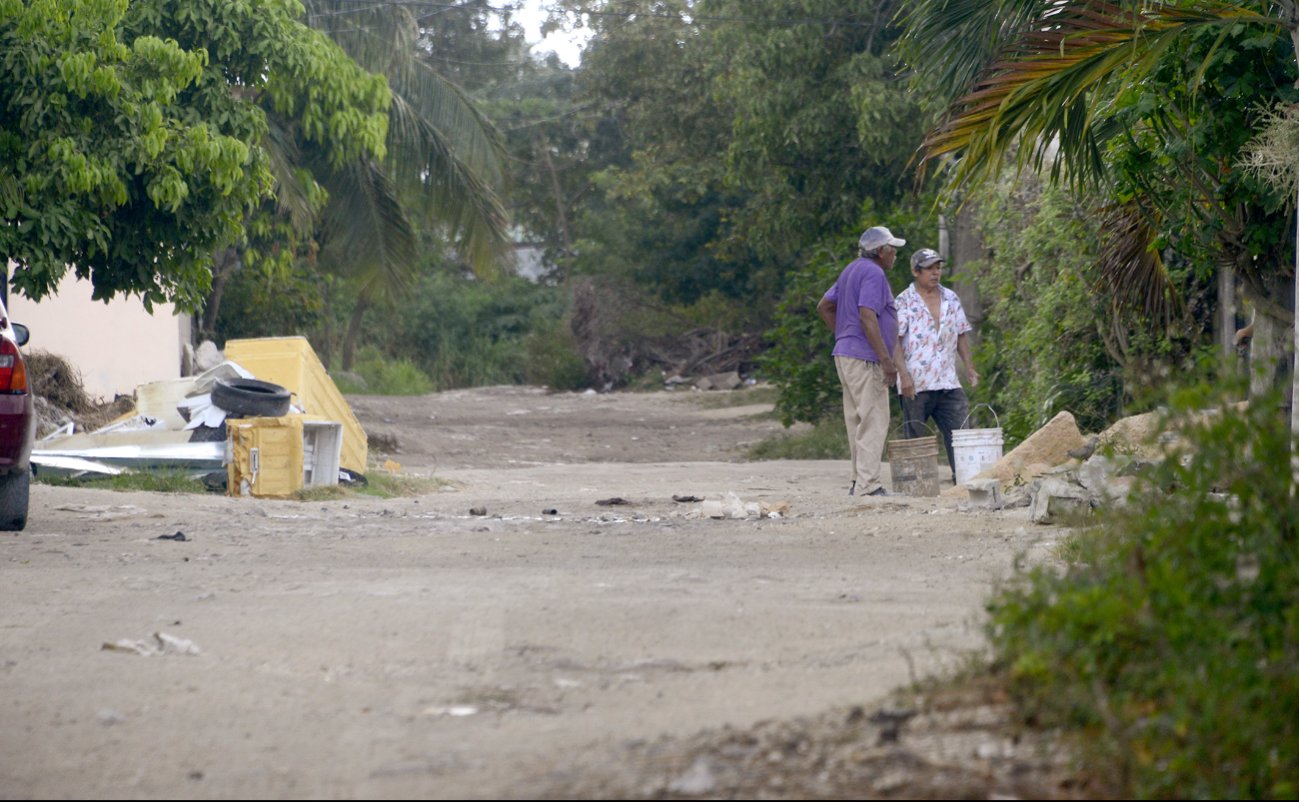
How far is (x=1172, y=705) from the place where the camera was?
3.05 m

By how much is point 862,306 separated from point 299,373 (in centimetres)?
527

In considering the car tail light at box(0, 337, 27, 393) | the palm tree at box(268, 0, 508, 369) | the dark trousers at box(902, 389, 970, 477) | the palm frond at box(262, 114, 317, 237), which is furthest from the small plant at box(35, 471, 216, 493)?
the palm tree at box(268, 0, 508, 369)

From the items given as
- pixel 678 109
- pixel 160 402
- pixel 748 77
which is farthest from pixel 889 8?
pixel 160 402

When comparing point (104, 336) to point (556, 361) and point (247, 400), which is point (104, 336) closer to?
point (247, 400)

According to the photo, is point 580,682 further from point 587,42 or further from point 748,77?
point 587,42

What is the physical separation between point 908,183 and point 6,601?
49.2 ft

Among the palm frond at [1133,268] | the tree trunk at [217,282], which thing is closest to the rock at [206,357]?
the tree trunk at [217,282]

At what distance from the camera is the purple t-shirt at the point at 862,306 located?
10102mm

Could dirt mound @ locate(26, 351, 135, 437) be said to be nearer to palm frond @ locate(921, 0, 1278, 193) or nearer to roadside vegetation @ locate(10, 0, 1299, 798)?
roadside vegetation @ locate(10, 0, 1299, 798)

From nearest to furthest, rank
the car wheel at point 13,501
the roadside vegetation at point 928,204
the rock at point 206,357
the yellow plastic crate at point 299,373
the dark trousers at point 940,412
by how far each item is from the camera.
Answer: the roadside vegetation at point 928,204
the car wheel at point 13,501
the dark trousers at point 940,412
the yellow plastic crate at point 299,373
the rock at point 206,357

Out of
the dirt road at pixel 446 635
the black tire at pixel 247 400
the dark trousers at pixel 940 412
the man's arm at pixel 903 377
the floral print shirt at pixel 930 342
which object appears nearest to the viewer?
the dirt road at pixel 446 635

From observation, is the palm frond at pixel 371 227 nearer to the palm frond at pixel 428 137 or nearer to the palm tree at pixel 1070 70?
the palm frond at pixel 428 137

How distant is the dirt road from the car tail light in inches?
31.9

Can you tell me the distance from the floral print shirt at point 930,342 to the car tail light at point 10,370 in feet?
18.9
